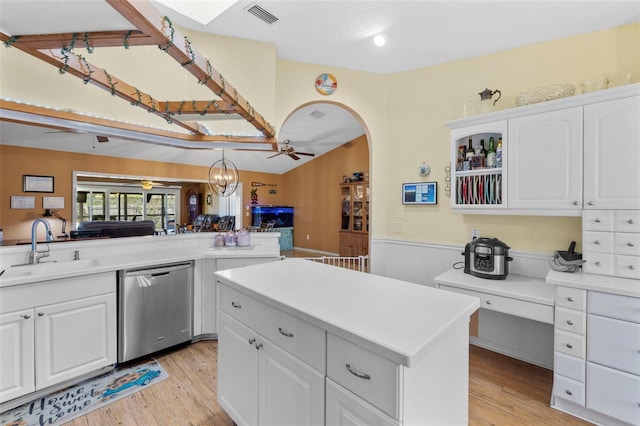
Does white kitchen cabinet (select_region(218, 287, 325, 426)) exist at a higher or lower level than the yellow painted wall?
lower

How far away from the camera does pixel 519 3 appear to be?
2.11m

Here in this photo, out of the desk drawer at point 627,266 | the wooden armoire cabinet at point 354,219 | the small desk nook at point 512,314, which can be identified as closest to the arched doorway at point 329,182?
the wooden armoire cabinet at point 354,219

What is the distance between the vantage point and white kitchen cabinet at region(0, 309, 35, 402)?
177 centimetres

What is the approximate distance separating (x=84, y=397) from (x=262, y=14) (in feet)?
10.8

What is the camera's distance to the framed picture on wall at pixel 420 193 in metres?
3.00

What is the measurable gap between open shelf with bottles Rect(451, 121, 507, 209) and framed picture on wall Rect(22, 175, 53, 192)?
241 inches

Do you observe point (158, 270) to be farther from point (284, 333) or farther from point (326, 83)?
point (326, 83)

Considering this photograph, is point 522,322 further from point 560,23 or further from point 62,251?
point 62,251

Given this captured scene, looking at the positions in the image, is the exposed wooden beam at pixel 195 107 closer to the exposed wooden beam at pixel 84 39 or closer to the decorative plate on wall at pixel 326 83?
the exposed wooden beam at pixel 84 39

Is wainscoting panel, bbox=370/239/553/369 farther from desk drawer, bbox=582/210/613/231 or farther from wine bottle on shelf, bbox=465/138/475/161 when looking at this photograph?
wine bottle on shelf, bbox=465/138/475/161

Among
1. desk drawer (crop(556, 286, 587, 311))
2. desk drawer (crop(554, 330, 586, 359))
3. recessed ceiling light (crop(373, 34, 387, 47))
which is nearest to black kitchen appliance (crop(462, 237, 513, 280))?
desk drawer (crop(556, 286, 587, 311))

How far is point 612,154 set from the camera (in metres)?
1.87

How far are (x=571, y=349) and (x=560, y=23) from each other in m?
2.44

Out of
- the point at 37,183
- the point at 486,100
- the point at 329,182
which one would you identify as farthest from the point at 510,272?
the point at 37,183
